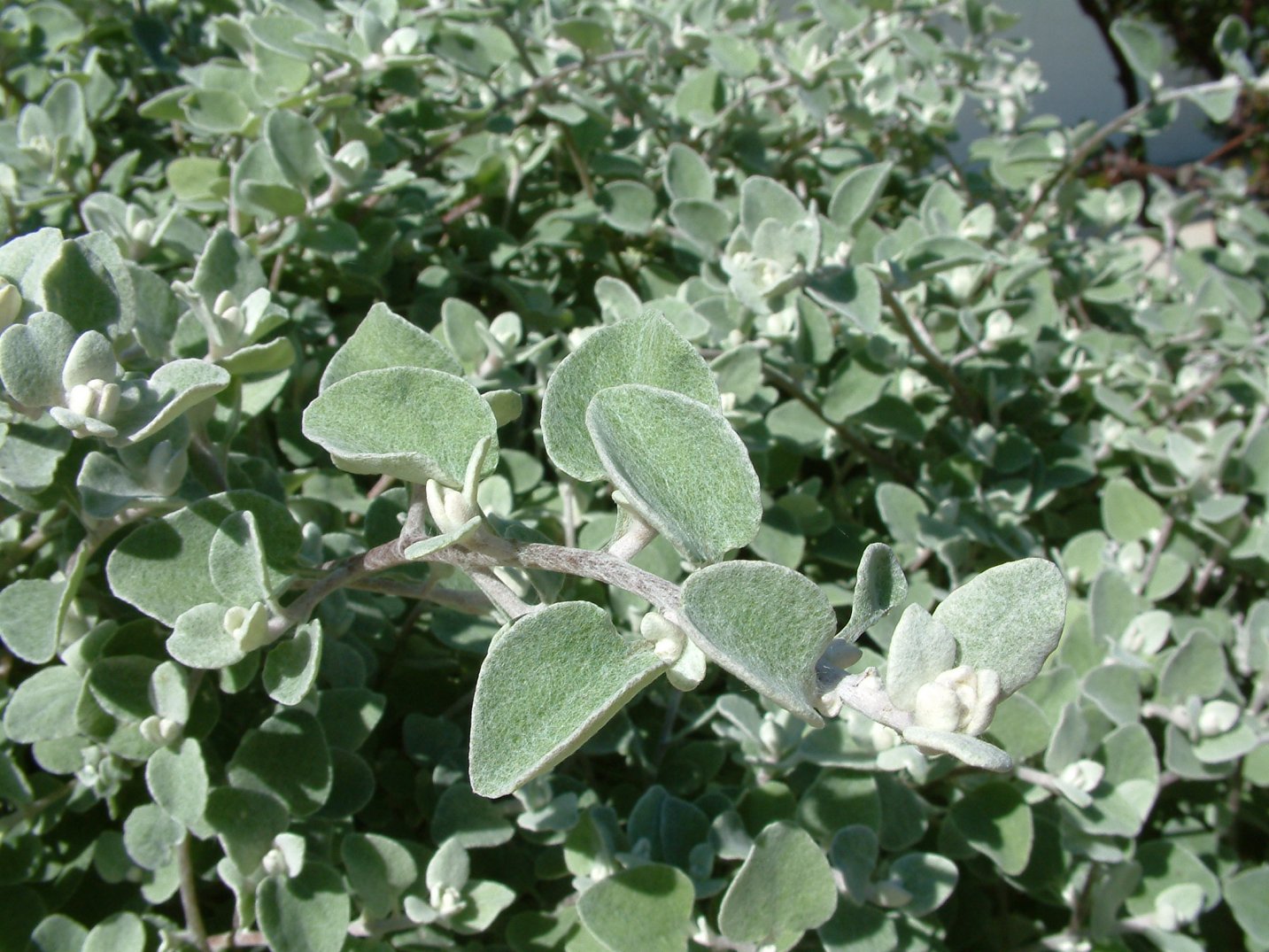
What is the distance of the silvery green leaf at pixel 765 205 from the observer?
0.97 m

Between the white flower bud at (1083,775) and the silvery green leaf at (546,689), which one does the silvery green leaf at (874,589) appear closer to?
the silvery green leaf at (546,689)

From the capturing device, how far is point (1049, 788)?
0.87 metres

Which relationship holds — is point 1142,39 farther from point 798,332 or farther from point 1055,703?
point 1055,703

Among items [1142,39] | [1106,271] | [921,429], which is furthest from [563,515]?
[1142,39]

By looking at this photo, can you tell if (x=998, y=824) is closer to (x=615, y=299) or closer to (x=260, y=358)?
(x=615, y=299)

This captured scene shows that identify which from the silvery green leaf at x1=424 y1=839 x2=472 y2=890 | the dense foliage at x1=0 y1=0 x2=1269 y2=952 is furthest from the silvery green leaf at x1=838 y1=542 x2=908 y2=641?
the silvery green leaf at x1=424 y1=839 x2=472 y2=890

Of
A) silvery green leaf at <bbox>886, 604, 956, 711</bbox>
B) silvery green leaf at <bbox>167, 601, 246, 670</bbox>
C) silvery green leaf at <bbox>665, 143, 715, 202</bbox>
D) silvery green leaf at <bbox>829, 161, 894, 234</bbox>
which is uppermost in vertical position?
silvery green leaf at <bbox>886, 604, 956, 711</bbox>

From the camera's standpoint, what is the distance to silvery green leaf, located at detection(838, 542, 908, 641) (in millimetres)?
443

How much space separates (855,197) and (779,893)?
68cm

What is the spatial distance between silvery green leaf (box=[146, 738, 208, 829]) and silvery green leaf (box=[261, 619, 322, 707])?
4.0 inches

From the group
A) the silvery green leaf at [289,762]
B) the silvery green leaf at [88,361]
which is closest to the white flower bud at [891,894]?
the silvery green leaf at [289,762]

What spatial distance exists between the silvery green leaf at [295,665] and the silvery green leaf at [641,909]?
24cm

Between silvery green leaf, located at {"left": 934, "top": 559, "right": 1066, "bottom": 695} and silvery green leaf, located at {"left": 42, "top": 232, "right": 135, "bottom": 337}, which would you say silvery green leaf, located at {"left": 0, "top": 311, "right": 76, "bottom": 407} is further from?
silvery green leaf, located at {"left": 934, "top": 559, "right": 1066, "bottom": 695}

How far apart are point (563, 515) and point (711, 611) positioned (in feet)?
1.86
